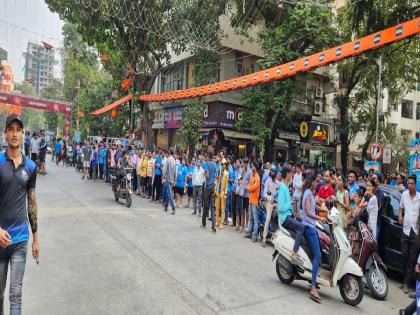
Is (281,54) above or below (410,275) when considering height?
above

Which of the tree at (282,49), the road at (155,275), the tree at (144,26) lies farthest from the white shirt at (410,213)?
the tree at (144,26)

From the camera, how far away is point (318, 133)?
28125 mm

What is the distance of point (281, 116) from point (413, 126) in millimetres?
24443

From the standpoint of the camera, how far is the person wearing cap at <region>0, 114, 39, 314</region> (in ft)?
11.1

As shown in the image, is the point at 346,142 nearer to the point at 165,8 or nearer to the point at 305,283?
the point at 165,8

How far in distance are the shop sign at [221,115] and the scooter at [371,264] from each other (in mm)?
17360

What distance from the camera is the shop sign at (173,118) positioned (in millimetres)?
26781

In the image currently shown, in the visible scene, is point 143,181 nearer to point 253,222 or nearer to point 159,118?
point 253,222

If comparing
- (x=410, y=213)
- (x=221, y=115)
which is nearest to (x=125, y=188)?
(x=410, y=213)

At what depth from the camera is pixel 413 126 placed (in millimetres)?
38812

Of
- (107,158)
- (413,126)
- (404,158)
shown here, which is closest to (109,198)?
(107,158)

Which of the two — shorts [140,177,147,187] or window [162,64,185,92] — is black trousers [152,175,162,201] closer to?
shorts [140,177,147,187]

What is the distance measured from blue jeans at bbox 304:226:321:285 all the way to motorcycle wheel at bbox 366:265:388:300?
3.77 feet

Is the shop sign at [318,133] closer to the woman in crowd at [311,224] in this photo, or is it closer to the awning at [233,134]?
the awning at [233,134]
